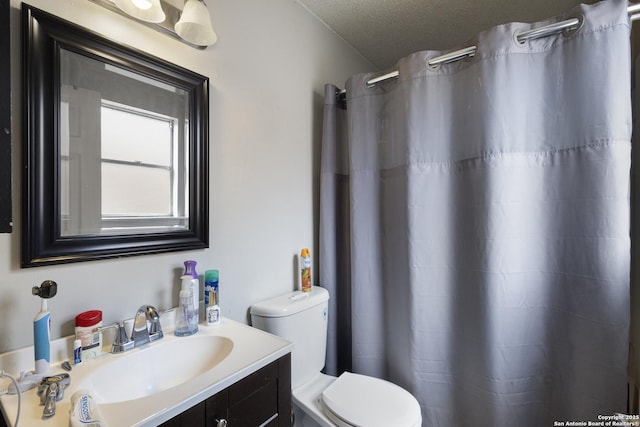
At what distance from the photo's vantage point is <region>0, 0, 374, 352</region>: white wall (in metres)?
0.81

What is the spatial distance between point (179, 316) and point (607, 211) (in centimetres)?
157

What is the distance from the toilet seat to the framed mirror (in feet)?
2.69

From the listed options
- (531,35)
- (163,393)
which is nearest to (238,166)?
(163,393)

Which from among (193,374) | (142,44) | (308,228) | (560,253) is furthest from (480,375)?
(142,44)

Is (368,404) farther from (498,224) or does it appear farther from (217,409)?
(498,224)

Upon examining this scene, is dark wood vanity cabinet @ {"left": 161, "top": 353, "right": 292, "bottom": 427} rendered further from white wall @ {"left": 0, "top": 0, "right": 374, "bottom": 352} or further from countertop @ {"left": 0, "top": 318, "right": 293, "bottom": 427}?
white wall @ {"left": 0, "top": 0, "right": 374, "bottom": 352}

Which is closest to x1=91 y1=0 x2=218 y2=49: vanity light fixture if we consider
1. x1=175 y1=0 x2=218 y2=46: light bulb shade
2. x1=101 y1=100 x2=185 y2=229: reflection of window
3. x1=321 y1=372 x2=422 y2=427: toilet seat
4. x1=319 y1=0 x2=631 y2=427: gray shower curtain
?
x1=175 y1=0 x2=218 y2=46: light bulb shade

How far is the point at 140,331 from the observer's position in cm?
94

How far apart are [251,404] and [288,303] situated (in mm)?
518

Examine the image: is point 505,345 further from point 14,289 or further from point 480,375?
point 14,289

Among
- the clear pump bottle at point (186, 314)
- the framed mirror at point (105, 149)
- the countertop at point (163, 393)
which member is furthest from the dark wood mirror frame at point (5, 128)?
the clear pump bottle at point (186, 314)

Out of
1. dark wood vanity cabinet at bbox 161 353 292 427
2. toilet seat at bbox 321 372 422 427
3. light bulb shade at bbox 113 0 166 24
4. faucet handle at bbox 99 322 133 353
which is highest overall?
light bulb shade at bbox 113 0 166 24

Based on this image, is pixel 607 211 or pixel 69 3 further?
pixel 607 211

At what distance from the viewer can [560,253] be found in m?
1.19
